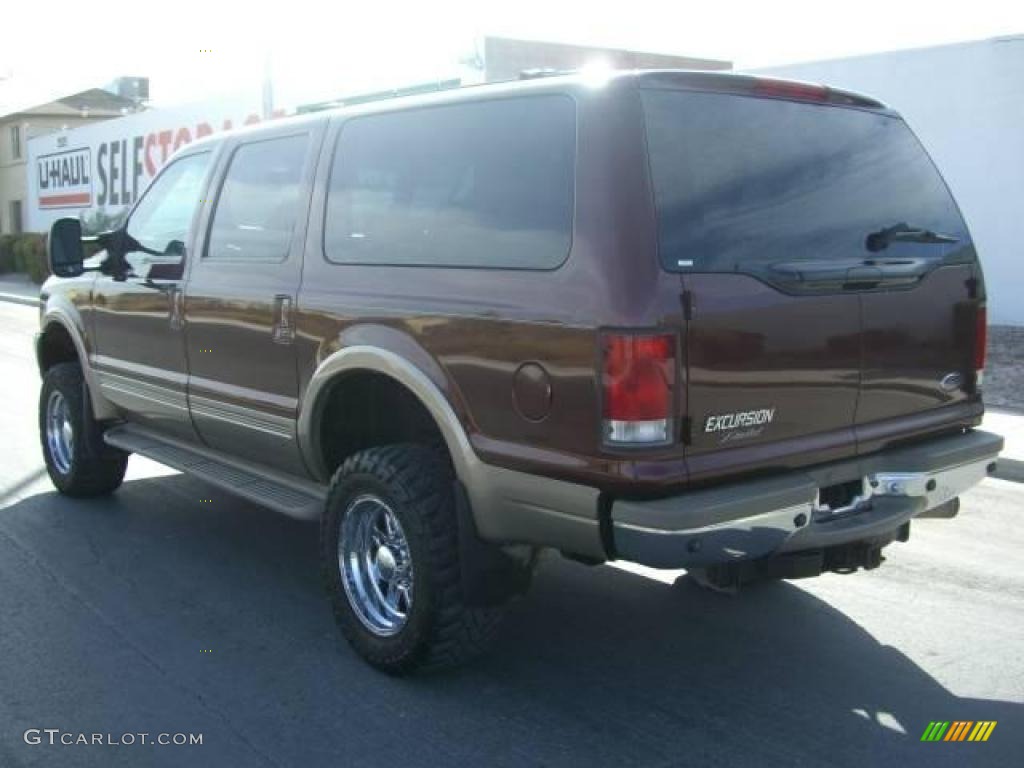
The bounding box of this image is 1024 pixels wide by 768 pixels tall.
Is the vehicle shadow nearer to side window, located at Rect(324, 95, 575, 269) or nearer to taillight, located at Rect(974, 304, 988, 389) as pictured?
taillight, located at Rect(974, 304, 988, 389)

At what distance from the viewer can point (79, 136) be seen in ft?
107

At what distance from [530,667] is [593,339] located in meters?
1.52

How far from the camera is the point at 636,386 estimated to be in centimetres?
317

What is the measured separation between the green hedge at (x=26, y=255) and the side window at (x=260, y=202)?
78.8 feet

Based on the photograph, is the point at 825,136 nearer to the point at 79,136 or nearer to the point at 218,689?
the point at 218,689

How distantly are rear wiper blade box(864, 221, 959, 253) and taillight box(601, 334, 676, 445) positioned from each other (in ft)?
3.69

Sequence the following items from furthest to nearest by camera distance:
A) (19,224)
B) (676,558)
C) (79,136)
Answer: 1. (19,224)
2. (79,136)
3. (676,558)

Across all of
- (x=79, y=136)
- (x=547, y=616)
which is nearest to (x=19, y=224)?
(x=79, y=136)

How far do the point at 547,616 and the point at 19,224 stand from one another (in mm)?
45766

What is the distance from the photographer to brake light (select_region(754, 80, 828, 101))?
374cm

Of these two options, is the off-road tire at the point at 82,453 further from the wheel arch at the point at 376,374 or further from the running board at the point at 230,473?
the wheel arch at the point at 376,374

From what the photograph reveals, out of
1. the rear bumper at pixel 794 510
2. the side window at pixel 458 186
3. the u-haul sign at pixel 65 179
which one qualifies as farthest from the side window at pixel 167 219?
the u-haul sign at pixel 65 179

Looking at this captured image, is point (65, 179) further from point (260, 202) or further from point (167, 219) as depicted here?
point (260, 202)

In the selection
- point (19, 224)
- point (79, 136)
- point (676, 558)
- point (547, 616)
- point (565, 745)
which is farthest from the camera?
point (19, 224)
